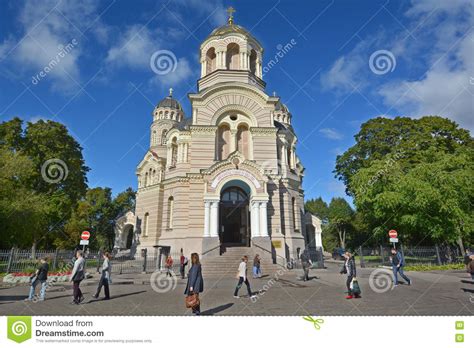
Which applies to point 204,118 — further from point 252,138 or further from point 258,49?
point 258,49

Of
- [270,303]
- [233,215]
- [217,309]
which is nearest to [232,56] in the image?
[233,215]

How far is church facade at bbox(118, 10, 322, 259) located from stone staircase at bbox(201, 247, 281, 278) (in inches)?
22.6

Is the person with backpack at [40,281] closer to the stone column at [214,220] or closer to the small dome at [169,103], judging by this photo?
the stone column at [214,220]

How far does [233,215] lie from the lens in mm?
24203

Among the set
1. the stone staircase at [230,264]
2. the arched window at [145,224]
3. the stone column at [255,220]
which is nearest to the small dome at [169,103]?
the arched window at [145,224]

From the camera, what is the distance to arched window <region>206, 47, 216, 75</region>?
95.9ft

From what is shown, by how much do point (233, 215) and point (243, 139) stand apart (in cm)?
660

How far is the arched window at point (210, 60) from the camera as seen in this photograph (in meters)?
29.2

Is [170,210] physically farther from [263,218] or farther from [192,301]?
[192,301]

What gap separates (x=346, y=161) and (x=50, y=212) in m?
30.2

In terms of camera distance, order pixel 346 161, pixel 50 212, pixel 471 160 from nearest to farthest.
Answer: pixel 471 160 → pixel 50 212 → pixel 346 161

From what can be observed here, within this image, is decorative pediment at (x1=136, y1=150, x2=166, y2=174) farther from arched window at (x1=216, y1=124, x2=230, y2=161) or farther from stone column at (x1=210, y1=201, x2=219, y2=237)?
stone column at (x1=210, y1=201, x2=219, y2=237)

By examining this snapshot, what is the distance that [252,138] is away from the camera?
24.5m

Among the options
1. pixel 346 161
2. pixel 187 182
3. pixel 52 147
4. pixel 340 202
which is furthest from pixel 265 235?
pixel 340 202
